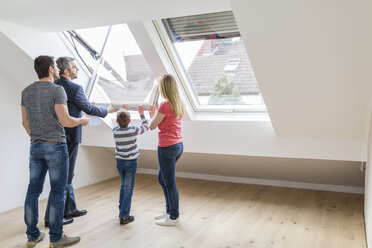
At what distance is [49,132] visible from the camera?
2557mm

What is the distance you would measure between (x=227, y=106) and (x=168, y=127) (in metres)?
1.12

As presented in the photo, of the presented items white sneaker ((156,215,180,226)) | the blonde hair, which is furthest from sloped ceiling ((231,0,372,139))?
white sneaker ((156,215,180,226))

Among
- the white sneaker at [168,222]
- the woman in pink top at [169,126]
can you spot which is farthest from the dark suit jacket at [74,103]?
the white sneaker at [168,222]

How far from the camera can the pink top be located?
2963 mm

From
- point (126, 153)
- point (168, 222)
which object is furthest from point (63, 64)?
point (168, 222)

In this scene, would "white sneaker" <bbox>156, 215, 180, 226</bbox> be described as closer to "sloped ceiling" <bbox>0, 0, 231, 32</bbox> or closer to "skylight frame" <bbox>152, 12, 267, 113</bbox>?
"skylight frame" <bbox>152, 12, 267, 113</bbox>

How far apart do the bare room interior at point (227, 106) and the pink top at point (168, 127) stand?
674mm

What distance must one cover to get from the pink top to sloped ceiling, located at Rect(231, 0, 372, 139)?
0.80m

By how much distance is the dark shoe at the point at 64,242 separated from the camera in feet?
8.69

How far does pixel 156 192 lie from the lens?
4.39 metres

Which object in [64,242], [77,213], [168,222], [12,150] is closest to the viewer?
[64,242]

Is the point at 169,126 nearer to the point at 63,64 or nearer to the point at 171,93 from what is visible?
the point at 171,93

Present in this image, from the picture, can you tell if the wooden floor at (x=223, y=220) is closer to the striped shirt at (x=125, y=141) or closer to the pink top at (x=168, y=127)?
the striped shirt at (x=125, y=141)

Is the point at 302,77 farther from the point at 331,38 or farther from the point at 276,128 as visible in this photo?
the point at 276,128
